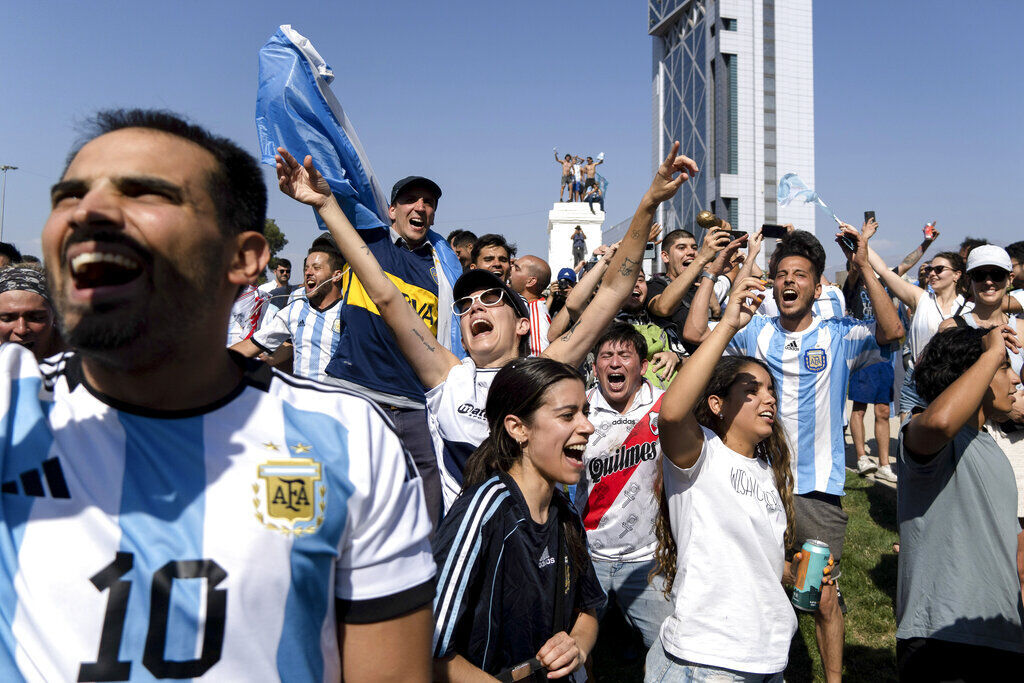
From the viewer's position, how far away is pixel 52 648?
1221 millimetres

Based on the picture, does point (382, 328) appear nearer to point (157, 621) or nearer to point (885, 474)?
point (157, 621)

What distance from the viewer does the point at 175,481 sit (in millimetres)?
1302

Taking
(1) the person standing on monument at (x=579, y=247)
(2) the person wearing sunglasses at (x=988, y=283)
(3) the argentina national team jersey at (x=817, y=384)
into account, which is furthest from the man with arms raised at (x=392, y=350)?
(1) the person standing on monument at (x=579, y=247)

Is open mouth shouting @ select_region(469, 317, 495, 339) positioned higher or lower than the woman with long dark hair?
higher

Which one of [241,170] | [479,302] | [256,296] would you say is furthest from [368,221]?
[241,170]

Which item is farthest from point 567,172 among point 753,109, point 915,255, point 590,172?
point 753,109

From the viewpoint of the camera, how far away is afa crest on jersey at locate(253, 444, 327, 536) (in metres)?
1.31

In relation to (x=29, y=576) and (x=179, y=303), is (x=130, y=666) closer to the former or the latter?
(x=29, y=576)

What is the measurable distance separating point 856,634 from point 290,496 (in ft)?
14.8

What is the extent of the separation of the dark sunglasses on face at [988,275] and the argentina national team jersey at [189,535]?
4838 mm

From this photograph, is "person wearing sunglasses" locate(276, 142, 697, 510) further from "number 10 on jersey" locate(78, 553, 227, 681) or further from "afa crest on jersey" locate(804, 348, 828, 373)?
"afa crest on jersey" locate(804, 348, 828, 373)

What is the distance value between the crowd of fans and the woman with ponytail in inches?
0.4

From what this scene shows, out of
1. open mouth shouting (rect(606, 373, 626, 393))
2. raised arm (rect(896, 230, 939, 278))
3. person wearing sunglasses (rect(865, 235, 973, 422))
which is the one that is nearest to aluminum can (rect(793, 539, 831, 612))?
open mouth shouting (rect(606, 373, 626, 393))

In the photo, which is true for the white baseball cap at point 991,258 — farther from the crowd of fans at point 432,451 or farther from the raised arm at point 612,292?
the raised arm at point 612,292
